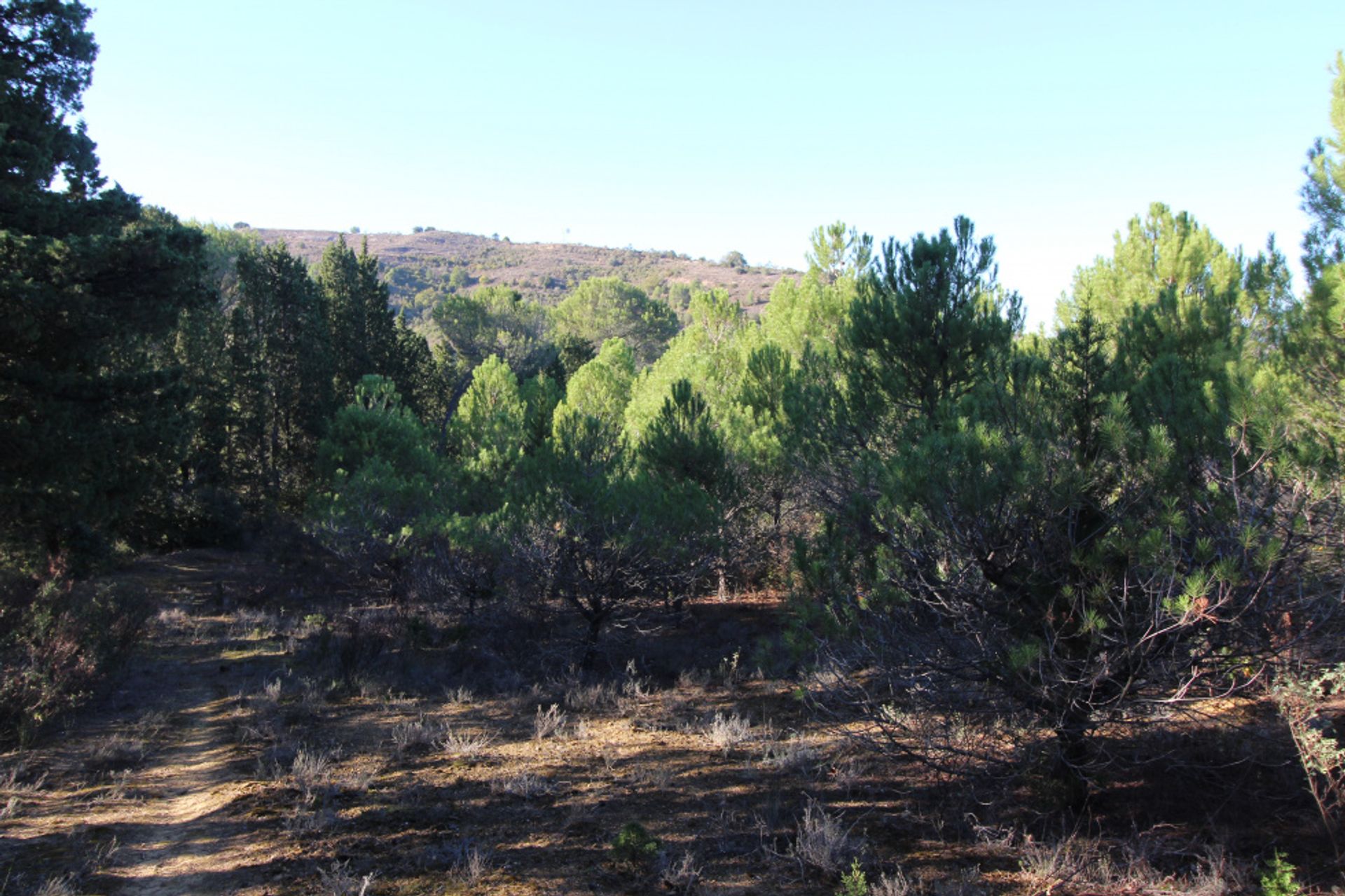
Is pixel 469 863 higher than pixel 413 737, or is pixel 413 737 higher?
pixel 469 863

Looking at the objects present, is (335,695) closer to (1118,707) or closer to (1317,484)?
(1118,707)

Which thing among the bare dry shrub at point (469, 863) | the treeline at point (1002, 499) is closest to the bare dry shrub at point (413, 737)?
the bare dry shrub at point (469, 863)

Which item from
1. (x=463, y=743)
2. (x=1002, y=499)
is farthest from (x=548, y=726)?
(x=1002, y=499)

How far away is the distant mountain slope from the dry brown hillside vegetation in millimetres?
72285

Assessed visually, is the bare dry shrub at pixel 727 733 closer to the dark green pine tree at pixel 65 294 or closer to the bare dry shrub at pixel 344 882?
the bare dry shrub at pixel 344 882

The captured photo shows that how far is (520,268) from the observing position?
116 m

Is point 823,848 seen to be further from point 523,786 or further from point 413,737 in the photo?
point 413,737

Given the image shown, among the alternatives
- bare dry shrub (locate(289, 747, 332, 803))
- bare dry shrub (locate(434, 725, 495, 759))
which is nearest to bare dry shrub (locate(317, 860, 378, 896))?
bare dry shrub (locate(289, 747, 332, 803))

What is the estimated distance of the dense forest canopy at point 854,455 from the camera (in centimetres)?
467

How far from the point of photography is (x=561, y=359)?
3838 centimetres

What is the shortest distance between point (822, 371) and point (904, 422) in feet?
8.16

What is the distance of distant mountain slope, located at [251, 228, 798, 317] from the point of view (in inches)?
3671

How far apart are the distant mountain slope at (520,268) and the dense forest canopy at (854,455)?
6360 cm

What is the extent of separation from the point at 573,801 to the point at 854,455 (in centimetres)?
543
